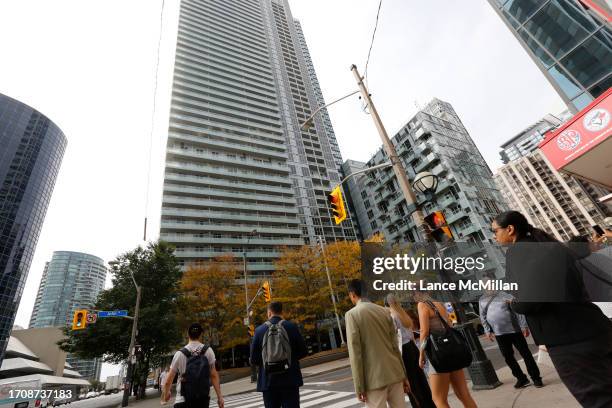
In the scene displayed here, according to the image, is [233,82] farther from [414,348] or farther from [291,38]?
[414,348]

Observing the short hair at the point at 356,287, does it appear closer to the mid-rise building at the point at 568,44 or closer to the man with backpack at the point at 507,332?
the man with backpack at the point at 507,332

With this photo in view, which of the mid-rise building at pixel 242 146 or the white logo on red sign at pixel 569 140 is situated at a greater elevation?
the mid-rise building at pixel 242 146

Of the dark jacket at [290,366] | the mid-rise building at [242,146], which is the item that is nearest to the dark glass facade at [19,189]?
the mid-rise building at [242,146]

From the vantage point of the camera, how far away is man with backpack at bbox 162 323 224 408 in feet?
13.4

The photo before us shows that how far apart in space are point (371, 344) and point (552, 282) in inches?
73.1

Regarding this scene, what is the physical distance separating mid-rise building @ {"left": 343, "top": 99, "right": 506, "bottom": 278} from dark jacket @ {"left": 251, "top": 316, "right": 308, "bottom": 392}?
41.0 metres

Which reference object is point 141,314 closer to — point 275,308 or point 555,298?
point 275,308

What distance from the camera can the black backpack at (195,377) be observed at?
409cm

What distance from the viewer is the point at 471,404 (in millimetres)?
3197

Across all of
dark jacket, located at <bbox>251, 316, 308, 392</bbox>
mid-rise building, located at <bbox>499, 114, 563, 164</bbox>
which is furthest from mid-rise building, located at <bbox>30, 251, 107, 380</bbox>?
mid-rise building, located at <bbox>499, 114, 563, 164</bbox>

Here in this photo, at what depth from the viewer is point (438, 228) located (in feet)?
18.5

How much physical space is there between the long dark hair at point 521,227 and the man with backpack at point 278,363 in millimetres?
3036

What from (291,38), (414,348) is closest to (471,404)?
(414,348)

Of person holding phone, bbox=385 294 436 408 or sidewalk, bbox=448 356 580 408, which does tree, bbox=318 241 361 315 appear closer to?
sidewalk, bbox=448 356 580 408
